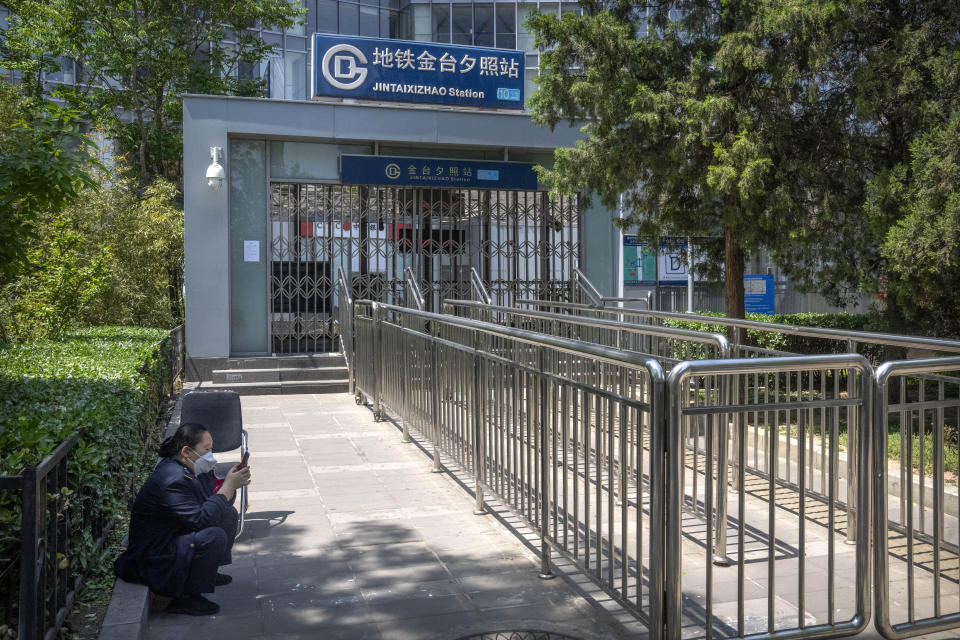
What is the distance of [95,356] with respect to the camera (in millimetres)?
7633

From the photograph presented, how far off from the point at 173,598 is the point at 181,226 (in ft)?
42.1

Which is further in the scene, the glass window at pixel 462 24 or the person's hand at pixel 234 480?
the glass window at pixel 462 24

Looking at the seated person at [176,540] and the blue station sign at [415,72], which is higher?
the blue station sign at [415,72]

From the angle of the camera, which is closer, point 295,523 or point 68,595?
point 68,595

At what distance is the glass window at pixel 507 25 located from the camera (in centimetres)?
3192

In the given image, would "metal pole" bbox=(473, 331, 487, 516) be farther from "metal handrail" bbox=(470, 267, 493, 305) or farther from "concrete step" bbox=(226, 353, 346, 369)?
"metal handrail" bbox=(470, 267, 493, 305)

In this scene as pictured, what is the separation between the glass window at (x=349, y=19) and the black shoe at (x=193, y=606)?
31.6m

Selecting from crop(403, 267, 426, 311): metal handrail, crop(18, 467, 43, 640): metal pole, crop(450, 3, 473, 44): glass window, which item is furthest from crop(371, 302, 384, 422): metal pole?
crop(450, 3, 473, 44): glass window

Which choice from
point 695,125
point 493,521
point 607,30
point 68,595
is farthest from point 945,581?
point 607,30

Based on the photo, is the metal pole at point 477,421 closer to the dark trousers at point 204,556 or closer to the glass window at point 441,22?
the dark trousers at point 204,556

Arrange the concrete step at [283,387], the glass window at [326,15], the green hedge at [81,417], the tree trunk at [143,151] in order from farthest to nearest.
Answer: the glass window at [326,15] < the tree trunk at [143,151] < the concrete step at [283,387] < the green hedge at [81,417]

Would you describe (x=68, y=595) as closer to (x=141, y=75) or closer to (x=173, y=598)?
(x=173, y=598)

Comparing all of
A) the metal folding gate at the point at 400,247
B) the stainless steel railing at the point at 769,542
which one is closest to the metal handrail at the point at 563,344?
the stainless steel railing at the point at 769,542

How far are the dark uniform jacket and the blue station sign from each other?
11179 millimetres
